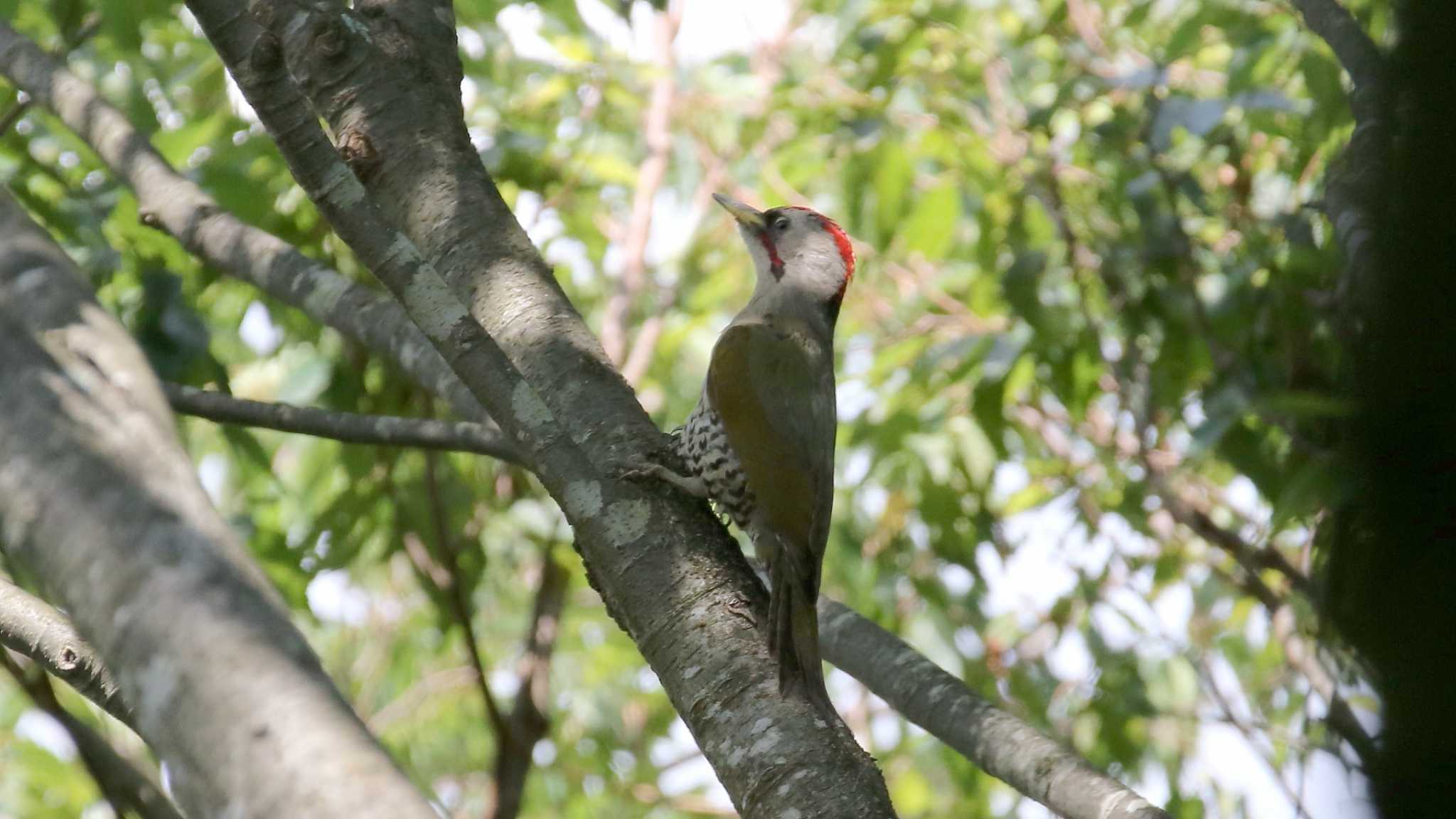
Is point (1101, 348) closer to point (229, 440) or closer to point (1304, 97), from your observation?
point (1304, 97)

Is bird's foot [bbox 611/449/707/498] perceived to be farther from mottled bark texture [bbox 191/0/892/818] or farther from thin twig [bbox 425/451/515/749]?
thin twig [bbox 425/451/515/749]

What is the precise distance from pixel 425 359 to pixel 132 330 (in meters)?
1.25

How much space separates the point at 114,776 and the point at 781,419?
1928 mm

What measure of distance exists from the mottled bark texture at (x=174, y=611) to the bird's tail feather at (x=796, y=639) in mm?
785

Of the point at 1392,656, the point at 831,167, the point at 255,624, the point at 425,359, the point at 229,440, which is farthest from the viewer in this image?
the point at 831,167

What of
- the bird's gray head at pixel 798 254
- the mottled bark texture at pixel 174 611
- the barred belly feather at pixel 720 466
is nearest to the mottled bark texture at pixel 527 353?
the mottled bark texture at pixel 174 611

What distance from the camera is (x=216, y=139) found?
4727 mm

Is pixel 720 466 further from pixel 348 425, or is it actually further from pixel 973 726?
pixel 973 726

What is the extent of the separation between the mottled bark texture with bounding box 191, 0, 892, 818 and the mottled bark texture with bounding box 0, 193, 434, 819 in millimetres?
639

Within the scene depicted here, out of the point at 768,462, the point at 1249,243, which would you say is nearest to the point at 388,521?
the point at 768,462

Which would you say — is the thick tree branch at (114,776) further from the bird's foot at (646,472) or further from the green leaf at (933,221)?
the green leaf at (933,221)

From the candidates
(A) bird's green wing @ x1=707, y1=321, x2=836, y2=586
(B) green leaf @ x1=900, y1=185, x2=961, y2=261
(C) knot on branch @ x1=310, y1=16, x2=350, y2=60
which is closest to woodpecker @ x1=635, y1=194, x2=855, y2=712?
(A) bird's green wing @ x1=707, y1=321, x2=836, y2=586

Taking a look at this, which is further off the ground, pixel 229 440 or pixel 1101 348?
pixel 1101 348

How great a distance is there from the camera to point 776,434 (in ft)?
12.7
